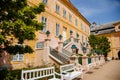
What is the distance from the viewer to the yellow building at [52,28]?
14220mm

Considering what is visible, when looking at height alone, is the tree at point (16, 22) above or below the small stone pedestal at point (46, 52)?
above

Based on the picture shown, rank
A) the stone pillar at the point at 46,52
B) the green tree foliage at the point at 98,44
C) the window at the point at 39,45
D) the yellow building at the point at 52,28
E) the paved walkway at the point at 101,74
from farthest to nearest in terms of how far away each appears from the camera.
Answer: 1. the green tree foliage at the point at 98,44
2. the window at the point at 39,45
3. the yellow building at the point at 52,28
4. the stone pillar at the point at 46,52
5. the paved walkway at the point at 101,74

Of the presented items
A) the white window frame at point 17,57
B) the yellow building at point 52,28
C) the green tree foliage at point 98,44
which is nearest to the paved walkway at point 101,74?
the yellow building at point 52,28

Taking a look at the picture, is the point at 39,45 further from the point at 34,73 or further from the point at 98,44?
the point at 98,44

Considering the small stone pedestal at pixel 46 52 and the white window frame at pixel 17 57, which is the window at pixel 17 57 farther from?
the small stone pedestal at pixel 46 52

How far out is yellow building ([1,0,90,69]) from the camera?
1422cm

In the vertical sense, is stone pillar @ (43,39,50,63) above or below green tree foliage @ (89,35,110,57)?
below

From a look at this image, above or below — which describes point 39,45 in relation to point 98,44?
below

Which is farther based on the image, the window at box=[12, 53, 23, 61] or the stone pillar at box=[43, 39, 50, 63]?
the stone pillar at box=[43, 39, 50, 63]

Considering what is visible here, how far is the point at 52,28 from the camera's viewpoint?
20.4 metres

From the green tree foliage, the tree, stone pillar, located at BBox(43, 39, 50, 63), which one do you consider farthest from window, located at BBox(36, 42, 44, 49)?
the green tree foliage

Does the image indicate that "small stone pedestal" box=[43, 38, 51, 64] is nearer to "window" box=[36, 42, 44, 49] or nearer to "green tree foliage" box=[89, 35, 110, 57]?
"window" box=[36, 42, 44, 49]

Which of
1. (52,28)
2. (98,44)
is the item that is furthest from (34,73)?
(98,44)

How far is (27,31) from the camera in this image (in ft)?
19.8
